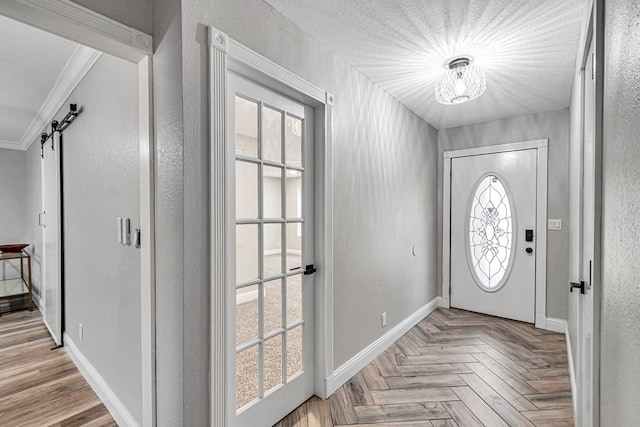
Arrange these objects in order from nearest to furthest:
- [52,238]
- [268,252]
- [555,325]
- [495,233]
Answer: [268,252], [52,238], [555,325], [495,233]

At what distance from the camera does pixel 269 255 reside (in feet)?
6.05

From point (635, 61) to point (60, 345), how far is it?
4.25 m

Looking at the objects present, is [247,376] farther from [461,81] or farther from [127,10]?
[461,81]

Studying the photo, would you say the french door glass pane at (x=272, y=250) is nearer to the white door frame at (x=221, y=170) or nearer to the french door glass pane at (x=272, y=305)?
the french door glass pane at (x=272, y=305)

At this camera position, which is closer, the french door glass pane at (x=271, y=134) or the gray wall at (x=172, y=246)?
the gray wall at (x=172, y=246)

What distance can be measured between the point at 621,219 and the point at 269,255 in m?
1.52

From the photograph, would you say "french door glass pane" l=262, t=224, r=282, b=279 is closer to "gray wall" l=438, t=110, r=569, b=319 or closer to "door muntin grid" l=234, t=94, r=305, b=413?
"door muntin grid" l=234, t=94, r=305, b=413

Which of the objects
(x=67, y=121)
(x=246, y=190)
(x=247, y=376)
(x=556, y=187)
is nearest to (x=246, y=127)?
(x=246, y=190)

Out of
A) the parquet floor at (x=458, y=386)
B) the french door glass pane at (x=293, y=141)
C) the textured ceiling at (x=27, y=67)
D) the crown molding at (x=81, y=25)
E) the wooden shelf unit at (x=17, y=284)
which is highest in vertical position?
the textured ceiling at (x=27, y=67)

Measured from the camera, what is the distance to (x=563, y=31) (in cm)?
191

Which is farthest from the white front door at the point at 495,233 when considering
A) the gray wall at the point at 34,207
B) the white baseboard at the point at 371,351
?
the gray wall at the point at 34,207

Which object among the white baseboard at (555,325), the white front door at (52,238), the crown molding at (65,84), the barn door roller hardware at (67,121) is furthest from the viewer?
the white baseboard at (555,325)

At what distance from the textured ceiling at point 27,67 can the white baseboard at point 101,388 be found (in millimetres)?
2284

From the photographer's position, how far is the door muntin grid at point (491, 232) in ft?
12.0
